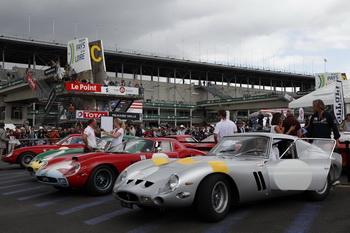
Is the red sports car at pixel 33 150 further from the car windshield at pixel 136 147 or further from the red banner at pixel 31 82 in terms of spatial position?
the red banner at pixel 31 82

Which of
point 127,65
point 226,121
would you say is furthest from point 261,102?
point 226,121

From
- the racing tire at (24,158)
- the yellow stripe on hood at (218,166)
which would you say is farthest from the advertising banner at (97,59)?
Result: the yellow stripe on hood at (218,166)

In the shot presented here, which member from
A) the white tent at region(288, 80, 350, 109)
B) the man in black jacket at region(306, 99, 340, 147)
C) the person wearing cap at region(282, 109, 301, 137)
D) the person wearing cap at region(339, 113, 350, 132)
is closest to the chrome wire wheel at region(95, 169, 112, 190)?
the man in black jacket at region(306, 99, 340, 147)

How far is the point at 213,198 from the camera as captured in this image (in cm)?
452

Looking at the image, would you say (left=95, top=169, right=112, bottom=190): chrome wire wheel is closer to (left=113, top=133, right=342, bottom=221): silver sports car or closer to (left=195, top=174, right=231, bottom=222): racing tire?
(left=113, top=133, right=342, bottom=221): silver sports car

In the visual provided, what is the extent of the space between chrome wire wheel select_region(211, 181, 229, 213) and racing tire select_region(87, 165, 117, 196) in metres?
2.83

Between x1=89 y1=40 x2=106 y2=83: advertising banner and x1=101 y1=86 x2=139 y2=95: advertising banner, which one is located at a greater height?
x1=89 y1=40 x2=106 y2=83: advertising banner

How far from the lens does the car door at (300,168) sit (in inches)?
198

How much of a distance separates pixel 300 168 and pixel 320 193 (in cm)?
86

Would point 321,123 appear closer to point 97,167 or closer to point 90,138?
point 97,167

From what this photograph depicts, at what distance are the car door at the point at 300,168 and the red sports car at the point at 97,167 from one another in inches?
72.9

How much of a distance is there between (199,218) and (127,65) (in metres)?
59.8

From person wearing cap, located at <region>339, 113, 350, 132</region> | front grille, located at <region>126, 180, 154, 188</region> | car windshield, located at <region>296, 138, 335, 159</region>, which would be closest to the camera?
front grille, located at <region>126, 180, 154, 188</region>

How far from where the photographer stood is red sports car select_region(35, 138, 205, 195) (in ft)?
20.9
